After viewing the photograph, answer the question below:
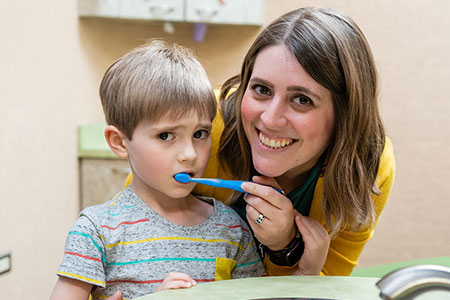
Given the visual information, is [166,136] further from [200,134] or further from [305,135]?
[305,135]

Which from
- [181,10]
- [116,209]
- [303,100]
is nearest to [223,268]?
[116,209]

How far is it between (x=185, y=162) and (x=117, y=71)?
0.69 ft

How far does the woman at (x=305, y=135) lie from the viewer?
1088 mm

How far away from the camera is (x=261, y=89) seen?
3.72 feet

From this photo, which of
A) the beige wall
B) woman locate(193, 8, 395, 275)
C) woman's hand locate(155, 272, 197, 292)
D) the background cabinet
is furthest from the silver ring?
the background cabinet

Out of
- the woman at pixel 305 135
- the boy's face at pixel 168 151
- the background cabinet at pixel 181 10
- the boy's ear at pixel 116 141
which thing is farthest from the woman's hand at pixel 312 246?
the background cabinet at pixel 181 10

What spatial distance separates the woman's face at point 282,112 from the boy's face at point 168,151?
117mm

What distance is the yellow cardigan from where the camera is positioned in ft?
4.18

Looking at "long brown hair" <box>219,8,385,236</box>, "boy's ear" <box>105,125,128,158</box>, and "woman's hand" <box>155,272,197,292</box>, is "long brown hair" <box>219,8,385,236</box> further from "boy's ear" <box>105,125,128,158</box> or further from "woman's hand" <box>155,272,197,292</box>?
"woman's hand" <box>155,272,197,292</box>

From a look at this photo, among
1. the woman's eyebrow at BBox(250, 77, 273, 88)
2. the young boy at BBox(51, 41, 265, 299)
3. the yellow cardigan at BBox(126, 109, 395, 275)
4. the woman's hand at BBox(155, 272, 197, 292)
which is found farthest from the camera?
the yellow cardigan at BBox(126, 109, 395, 275)

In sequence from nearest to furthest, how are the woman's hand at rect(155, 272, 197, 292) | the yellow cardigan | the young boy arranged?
the woman's hand at rect(155, 272, 197, 292), the young boy, the yellow cardigan

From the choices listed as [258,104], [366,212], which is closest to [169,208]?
[258,104]

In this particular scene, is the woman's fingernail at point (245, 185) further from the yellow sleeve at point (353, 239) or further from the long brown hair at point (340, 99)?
the yellow sleeve at point (353, 239)

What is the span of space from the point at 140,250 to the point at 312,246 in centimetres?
31
